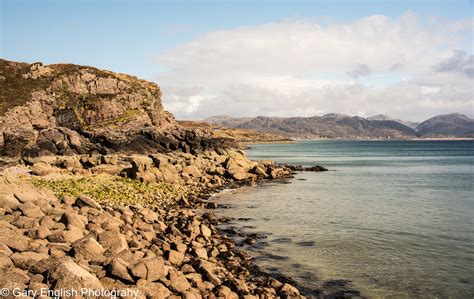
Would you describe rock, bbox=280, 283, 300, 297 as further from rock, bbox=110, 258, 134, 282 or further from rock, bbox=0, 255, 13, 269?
rock, bbox=0, 255, 13, 269

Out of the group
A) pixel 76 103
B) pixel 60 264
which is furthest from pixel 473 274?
pixel 76 103

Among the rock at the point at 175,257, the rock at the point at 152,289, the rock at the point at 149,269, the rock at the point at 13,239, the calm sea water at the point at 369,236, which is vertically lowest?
the calm sea water at the point at 369,236

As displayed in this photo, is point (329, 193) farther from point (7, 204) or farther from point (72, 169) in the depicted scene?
point (7, 204)

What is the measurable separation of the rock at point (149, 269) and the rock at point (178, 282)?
0.44 meters

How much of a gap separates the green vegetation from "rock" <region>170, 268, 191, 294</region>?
19.9 m

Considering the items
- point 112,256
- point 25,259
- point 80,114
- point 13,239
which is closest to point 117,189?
point 13,239

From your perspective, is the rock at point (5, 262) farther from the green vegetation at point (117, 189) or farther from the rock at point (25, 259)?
the green vegetation at point (117, 189)

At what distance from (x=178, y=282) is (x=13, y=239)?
6528mm

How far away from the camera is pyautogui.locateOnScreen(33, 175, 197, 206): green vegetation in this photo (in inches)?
1357

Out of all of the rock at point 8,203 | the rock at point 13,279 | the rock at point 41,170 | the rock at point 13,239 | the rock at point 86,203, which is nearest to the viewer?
the rock at point 13,279

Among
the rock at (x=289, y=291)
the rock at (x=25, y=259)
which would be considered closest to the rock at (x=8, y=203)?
the rock at (x=25, y=259)

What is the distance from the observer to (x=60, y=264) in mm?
12133

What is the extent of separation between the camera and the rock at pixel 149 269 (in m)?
13.6

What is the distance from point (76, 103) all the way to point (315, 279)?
82796 millimetres
